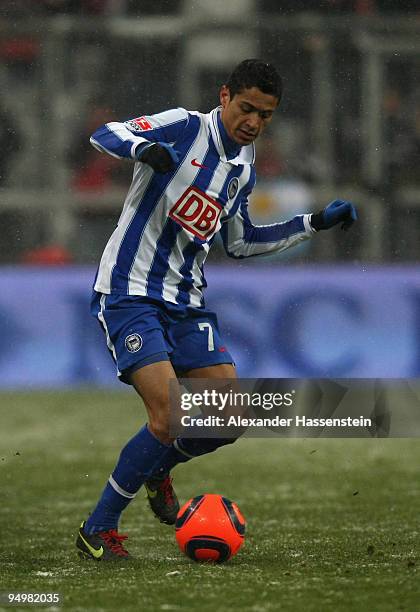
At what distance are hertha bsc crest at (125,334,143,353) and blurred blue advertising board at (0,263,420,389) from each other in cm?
477

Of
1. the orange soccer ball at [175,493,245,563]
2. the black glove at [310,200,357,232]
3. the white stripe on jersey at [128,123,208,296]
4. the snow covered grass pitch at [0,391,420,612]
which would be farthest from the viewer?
the black glove at [310,200,357,232]

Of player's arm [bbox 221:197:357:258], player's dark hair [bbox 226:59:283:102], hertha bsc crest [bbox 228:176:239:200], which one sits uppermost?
player's dark hair [bbox 226:59:283:102]

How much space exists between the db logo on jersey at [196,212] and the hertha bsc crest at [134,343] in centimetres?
46

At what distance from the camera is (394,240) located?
9.74 m

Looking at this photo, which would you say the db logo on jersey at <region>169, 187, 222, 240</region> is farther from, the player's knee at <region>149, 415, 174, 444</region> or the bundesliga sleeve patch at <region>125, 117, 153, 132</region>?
the player's knee at <region>149, 415, 174, 444</region>

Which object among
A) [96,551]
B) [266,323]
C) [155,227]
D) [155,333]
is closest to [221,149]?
[155,227]

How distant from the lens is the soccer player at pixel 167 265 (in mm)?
4492

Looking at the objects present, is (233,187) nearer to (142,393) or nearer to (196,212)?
(196,212)

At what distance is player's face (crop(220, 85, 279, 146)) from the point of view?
14.9 ft

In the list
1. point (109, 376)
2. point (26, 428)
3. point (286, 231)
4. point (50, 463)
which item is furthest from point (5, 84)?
point (286, 231)

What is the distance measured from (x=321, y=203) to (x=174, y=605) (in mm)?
7042

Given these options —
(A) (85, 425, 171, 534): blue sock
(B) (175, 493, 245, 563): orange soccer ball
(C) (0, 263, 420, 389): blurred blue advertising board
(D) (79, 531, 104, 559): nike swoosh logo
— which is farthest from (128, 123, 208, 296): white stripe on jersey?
(C) (0, 263, 420, 389): blurred blue advertising board

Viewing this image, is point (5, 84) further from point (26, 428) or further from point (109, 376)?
point (26, 428)

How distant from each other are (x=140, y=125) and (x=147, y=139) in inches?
2.4
